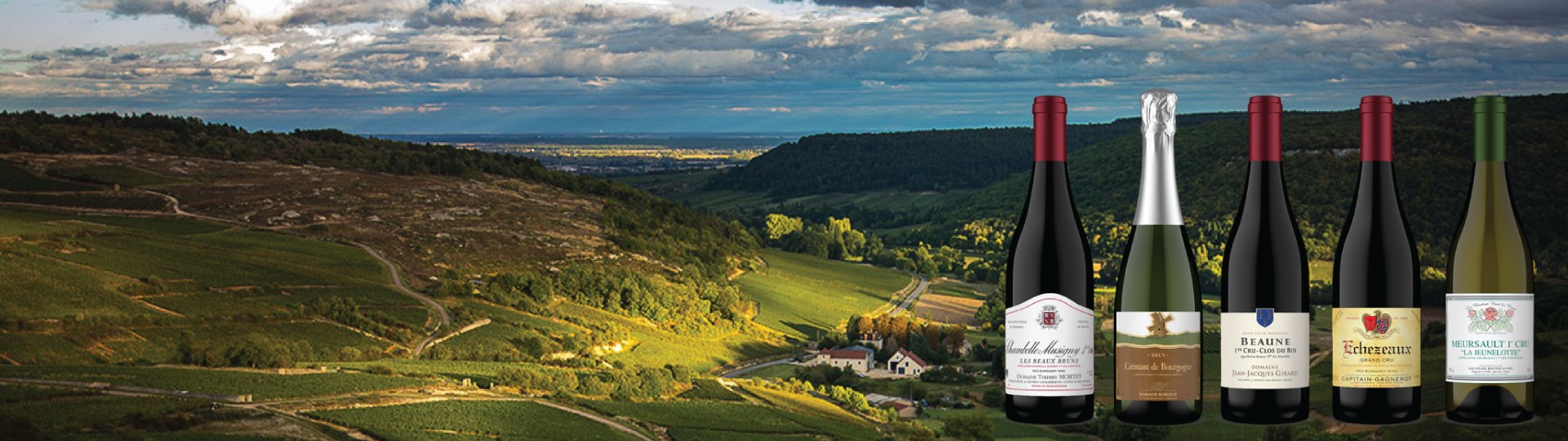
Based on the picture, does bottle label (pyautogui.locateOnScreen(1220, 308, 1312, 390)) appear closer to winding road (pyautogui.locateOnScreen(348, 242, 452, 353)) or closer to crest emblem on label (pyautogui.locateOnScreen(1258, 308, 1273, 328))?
crest emblem on label (pyautogui.locateOnScreen(1258, 308, 1273, 328))

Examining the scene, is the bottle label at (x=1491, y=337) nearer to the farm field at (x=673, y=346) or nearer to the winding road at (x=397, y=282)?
the winding road at (x=397, y=282)

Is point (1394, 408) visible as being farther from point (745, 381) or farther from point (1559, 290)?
point (745, 381)

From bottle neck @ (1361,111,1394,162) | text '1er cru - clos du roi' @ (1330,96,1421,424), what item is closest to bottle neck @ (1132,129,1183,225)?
text '1er cru - clos du roi' @ (1330,96,1421,424)

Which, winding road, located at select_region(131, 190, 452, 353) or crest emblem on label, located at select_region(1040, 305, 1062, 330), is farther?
winding road, located at select_region(131, 190, 452, 353)

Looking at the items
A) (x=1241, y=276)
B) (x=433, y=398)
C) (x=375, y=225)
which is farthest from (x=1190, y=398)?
(x=375, y=225)

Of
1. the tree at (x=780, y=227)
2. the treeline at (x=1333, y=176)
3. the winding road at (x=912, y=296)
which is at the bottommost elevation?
the winding road at (x=912, y=296)

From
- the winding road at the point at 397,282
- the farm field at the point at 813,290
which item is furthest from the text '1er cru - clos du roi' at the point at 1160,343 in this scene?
the farm field at the point at 813,290

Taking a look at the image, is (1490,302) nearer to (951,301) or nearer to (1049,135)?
(1049,135)
